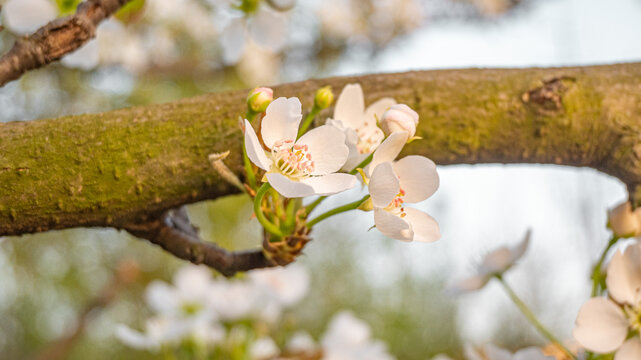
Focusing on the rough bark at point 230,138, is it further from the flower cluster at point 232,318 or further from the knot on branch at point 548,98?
the flower cluster at point 232,318

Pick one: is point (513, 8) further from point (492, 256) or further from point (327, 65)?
point (492, 256)

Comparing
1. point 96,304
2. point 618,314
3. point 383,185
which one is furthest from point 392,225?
point 96,304

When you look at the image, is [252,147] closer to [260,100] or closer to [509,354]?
[260,100]

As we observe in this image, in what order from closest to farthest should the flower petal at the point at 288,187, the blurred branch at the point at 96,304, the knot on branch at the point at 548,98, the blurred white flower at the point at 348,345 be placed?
the flower petal at the point at 288,187 → the knot on branch at the point at 548,98 → the blurred white flower at the point at 348,345 → the blurred branch at the point at 96,304

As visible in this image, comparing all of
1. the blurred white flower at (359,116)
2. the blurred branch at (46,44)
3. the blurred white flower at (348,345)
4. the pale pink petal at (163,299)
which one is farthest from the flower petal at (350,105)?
the pale pink petal at (163,299)

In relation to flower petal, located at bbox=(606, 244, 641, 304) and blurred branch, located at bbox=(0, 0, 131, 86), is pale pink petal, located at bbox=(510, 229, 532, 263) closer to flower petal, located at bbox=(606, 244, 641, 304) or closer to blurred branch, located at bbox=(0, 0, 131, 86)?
flower petal, located at bbox=(606, 244, 641, 304)

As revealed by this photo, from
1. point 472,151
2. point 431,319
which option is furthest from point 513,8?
point 472,151

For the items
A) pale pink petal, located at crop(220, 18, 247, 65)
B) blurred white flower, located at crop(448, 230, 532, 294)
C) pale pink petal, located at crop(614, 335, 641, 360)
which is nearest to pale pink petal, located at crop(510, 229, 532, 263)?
blurred white flower, located at crop(448, 230, 532, 294)
